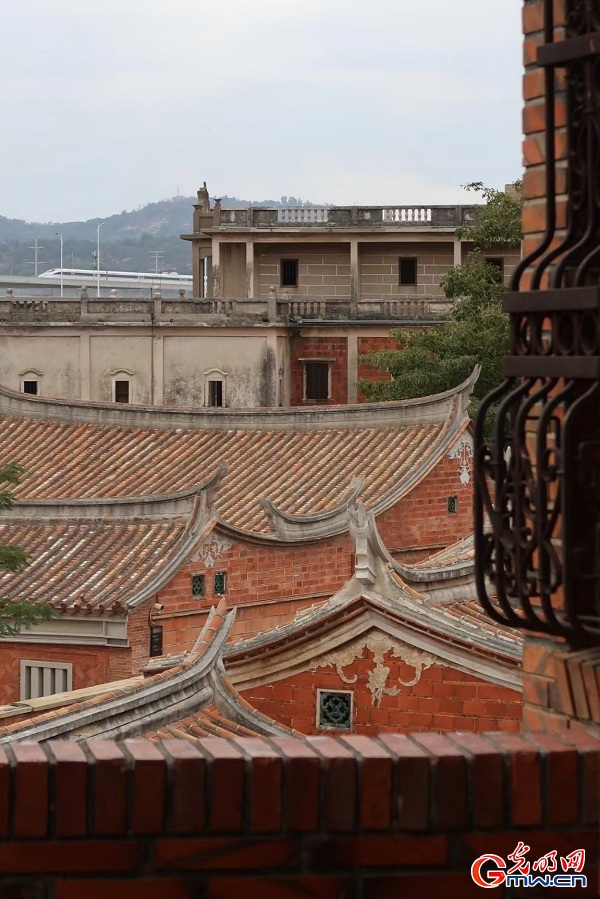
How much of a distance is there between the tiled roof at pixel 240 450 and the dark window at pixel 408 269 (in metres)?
29.7

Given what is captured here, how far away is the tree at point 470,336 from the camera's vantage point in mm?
36344

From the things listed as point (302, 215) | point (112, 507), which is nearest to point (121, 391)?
point (302, 215)

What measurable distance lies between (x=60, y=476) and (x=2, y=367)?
24422 mm

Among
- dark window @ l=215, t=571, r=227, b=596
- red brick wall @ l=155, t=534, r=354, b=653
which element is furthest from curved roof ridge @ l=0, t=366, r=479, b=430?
dark window @ l=215, t=571, r=227, b=596

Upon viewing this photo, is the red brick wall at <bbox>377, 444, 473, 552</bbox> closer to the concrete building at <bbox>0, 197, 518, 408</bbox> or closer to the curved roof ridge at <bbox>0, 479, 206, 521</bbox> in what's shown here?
the curved roof ridge at <bbox>0, 479, 206, 521</bbox>

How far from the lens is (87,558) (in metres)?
21.4

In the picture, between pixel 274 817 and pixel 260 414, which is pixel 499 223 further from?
pixel 274 817

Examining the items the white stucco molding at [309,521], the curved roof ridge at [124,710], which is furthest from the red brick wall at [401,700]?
the white stucco molding at [309,521]

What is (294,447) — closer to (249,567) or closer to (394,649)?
(249,567)

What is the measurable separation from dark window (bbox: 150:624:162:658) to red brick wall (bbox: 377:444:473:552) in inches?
212

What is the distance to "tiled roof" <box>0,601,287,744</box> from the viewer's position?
472 inches

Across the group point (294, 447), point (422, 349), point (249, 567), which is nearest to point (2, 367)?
point (422, 349)

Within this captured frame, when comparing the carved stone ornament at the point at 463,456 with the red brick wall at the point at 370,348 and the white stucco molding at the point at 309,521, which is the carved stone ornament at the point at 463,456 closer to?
the white stucco molding at the point at 309,521

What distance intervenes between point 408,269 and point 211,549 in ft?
118
